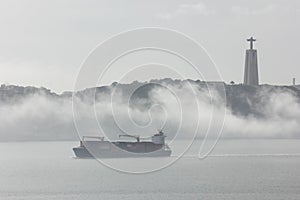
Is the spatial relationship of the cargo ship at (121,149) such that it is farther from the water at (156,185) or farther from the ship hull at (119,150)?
the water at (156,185)

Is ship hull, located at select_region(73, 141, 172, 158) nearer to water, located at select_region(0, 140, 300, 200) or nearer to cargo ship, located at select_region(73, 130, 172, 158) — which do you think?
cargo ship, located at select_region(73, 130, 172, 158)

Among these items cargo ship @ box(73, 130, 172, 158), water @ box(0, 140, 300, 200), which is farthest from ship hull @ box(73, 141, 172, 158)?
water @ box(0, 140, 300, 200)

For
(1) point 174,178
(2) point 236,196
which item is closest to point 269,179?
(1) point 174,178

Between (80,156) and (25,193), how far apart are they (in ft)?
199

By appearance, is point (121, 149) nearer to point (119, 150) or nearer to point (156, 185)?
point (119, 150)

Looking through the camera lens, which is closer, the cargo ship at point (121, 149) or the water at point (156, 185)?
the water at point (156, 185)

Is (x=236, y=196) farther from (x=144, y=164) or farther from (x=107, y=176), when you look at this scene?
(x=144, y=164)

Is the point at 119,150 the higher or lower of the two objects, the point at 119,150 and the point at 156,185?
the higher

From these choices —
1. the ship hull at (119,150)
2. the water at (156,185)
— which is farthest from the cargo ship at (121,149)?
the water at (156,185)

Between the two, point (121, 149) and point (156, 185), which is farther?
point (121, 149)

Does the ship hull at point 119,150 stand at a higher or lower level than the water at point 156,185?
higher

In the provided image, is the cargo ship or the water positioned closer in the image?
the water

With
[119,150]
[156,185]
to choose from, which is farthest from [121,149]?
[156,185]

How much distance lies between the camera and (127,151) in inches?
4766
